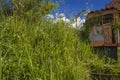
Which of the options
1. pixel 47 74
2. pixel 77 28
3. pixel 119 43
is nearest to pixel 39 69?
pixel 47 74

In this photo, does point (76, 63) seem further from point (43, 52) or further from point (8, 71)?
point (8, 71)

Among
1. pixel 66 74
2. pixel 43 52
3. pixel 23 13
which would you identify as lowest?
→ pixel 66 74

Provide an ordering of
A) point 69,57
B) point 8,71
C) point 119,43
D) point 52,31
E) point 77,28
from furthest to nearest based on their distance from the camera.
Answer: point 119,43
point 77,28
point 52,31
point 69,57
point 8,71

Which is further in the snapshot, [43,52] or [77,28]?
[77,28]

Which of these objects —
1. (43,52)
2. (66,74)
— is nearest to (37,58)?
(43,52)

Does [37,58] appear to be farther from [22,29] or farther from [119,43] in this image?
[119,43]

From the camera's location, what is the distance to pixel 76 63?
3.63 metres

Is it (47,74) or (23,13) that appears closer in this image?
(47,74)

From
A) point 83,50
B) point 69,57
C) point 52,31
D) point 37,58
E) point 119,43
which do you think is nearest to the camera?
point 37,58

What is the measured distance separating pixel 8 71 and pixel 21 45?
0.42m

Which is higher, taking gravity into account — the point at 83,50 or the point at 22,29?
the point at 22,29

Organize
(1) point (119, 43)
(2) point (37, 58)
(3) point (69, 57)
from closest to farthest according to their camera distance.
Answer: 1. (2) point (37, 58)
2. (3) point (69, 57)
3. (1) point (119, 43)

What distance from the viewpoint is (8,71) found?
9.89ft

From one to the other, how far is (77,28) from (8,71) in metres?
2.03
